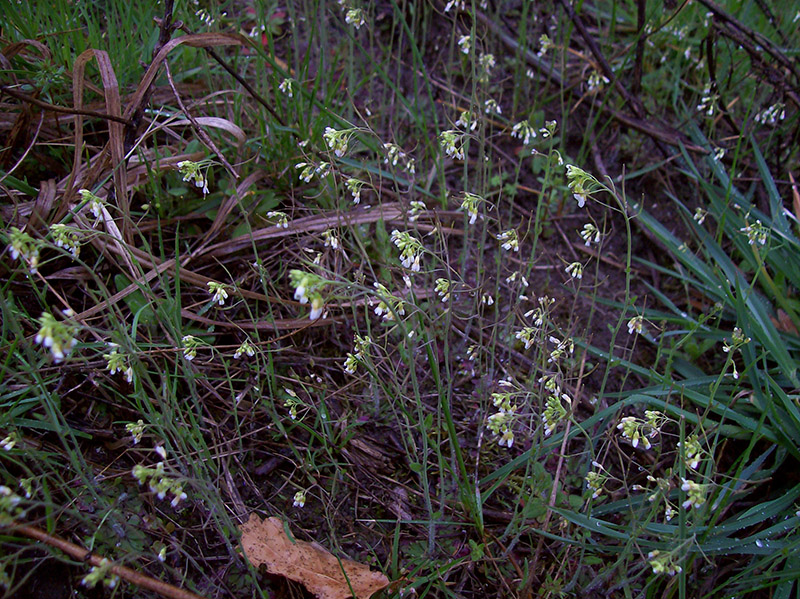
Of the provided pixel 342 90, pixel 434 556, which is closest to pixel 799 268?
pixel 434 556

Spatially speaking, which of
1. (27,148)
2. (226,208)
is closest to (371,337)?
(226,208)

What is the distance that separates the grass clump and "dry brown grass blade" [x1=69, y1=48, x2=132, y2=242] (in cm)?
2

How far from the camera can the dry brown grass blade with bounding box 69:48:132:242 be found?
2.50 meters

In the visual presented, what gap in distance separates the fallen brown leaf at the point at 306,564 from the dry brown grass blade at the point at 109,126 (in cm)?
136

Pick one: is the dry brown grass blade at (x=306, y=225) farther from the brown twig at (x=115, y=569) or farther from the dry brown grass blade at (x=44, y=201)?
the brown twig at (x=115, y=569)

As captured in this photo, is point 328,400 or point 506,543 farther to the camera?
point 328,400

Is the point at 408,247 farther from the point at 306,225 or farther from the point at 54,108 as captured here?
the point at 54,108

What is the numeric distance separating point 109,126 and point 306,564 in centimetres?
198

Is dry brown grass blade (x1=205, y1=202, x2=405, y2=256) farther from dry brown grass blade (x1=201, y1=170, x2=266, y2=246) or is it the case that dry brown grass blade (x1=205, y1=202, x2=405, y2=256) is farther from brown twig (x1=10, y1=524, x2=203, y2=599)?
brown twig (x1=10, y1=524, x2=203, y2=599)

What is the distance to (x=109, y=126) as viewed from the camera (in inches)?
99.9

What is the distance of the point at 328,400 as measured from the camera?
2527 millimetres

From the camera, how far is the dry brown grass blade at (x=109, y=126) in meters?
2.50

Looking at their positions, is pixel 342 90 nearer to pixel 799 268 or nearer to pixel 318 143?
pixel 318 143

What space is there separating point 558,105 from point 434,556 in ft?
9.90
